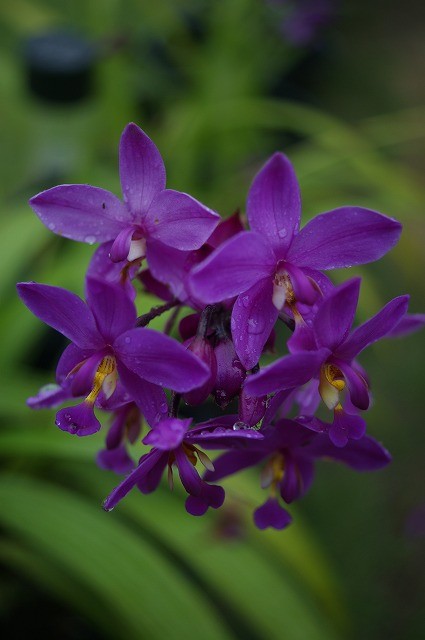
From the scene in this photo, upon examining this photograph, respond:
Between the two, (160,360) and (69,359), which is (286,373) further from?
(69,359)

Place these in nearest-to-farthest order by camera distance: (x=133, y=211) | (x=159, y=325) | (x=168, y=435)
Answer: (x=168, y=435)
(x=133, y=211)
(x=159, y=325)

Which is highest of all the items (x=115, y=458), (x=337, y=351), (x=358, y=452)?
(x=337, y=351)

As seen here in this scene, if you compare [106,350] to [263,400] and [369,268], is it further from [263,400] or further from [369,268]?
[369,268]

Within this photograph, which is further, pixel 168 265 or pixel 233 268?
pixel 168 265

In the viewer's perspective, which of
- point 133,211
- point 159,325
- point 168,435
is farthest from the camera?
point 159,325

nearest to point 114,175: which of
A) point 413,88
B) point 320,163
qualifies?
point 320,163

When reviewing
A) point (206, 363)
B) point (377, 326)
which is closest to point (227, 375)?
point (206, 363)

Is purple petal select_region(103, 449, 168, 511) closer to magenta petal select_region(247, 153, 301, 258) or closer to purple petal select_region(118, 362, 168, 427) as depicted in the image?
purple petal select_region(118, 362, 168, 427)
